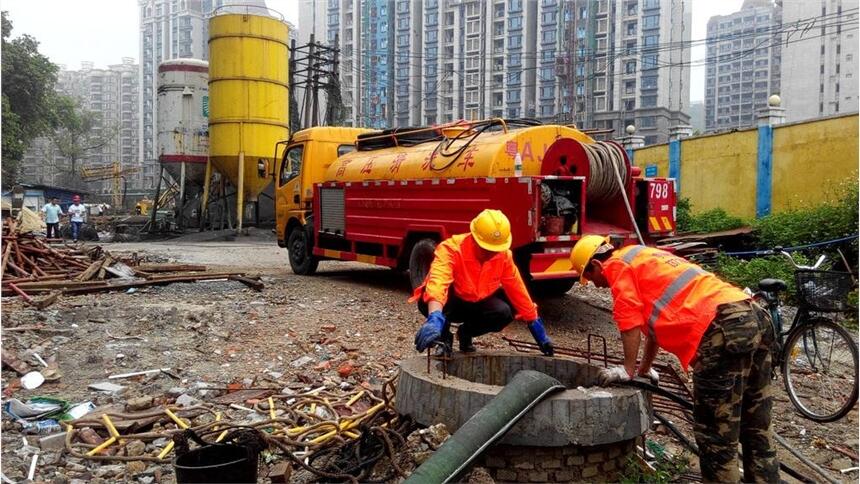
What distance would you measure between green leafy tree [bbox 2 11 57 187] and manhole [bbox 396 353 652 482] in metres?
30.3

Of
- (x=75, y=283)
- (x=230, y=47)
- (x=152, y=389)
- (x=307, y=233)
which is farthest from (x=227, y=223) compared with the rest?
(x=152, y=389)

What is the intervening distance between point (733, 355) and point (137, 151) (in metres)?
77.2

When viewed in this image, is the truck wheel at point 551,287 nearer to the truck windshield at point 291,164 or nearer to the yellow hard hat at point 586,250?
the yellow hard hat at point 586,250

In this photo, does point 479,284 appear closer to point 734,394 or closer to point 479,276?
point 479,276

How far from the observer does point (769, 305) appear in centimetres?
515

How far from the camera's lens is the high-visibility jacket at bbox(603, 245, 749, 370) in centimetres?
316

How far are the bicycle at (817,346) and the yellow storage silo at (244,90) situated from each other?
16.8 m

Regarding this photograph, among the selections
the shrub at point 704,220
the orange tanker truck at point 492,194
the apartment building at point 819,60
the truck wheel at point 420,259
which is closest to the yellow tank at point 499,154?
the orange tanker truck at point 492,194

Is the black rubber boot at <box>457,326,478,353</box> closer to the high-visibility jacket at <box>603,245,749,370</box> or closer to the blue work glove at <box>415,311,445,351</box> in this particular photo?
the blue work glove at <box>415,311,445,351</box>

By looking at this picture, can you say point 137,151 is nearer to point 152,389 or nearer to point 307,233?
point 307,233

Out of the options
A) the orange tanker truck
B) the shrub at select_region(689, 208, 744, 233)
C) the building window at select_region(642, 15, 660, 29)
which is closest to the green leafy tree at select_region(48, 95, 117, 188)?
the building window at select_region(642, 15, 660, 29)

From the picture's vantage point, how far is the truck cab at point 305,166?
11.2 metres

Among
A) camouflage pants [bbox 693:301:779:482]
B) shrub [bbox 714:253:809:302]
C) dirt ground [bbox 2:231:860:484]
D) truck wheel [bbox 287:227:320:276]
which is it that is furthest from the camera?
truck wheel [bbox 287:227:320:276]

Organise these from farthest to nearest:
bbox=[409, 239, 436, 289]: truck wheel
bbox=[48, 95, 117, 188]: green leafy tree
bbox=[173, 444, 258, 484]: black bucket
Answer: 1. bbox=[48, 95, 117, 188]: green leafy tree
2. bbox=[409, 239, 436, 289]: truck wheel
3. bbox=[173, 444, 258, 484]: black bucket
